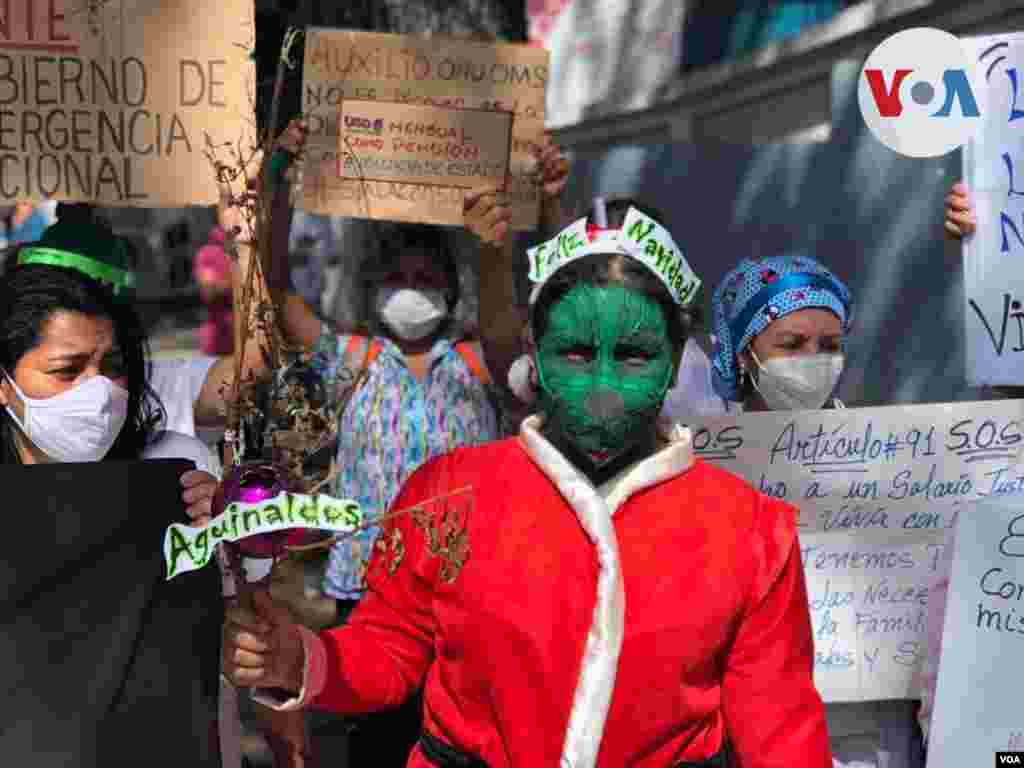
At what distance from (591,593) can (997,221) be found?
1.91 m

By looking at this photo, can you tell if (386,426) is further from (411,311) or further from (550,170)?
(550,170)

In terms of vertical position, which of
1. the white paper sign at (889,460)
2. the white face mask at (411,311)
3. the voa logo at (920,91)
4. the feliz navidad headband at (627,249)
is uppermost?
the voa logo at (920,91)

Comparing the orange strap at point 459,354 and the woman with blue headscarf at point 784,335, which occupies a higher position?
the woman with blue headscarf at point 784,335

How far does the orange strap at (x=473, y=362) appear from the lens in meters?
4.32

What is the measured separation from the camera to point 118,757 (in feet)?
9.12

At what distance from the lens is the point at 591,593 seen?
8.13 feet

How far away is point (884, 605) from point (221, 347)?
957 centimetres

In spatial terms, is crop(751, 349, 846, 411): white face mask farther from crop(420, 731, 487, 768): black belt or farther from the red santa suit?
crop(420, 731, 487, 768): black belt

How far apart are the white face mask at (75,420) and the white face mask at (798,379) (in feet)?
5.29

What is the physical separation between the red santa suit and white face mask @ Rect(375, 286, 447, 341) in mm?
1900

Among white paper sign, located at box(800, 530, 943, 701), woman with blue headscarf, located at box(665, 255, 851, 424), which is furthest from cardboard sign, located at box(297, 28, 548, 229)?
white paper sign, located at box(800, 530, 943, 701)

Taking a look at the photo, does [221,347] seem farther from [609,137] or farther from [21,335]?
[21,335]

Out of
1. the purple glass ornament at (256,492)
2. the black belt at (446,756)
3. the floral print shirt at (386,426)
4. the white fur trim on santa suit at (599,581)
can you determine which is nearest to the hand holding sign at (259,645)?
the purple glass ornament at (256,492)

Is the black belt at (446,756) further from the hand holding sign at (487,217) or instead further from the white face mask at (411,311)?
the white face mask at (411,311)
